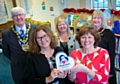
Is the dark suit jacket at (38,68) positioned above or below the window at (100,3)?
below

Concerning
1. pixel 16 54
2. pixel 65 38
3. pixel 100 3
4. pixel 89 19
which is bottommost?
pixel 16 54

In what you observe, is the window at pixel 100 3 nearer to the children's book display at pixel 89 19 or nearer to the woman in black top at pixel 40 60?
the children's book display at pixel 89 19

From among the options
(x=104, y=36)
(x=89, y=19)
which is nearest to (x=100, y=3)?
(x=89, y=19)

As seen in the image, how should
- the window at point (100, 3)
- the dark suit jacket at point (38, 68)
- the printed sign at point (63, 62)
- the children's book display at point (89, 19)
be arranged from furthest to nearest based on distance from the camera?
1. the window at point (100, 3)
2. the children's book display at point (89, 19)
3. the dark suit jacket at point (38, 68)
4. the printed sign at point (63, 62)

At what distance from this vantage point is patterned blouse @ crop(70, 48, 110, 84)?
1.47 meters

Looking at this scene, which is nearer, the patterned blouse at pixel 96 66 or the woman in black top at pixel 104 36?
the patterned blouse at pixel 96 66

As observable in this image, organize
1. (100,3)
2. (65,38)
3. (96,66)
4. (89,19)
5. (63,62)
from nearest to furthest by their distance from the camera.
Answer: (63,62), (96,66), (65,38), (89,19), (100,3)

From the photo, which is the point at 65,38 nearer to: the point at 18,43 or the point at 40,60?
the point at 18,43

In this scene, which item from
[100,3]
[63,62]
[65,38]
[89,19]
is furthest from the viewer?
[100,3]

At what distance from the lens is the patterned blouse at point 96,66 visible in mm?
1472

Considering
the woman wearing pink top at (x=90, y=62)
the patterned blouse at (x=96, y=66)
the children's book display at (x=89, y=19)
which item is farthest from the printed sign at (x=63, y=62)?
the children's book display at (x=89, y=19)

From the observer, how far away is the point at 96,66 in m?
1.48

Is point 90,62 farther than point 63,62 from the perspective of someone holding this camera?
Yes

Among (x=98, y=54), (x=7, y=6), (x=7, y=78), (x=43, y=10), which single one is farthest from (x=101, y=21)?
(x=7, y=6)
